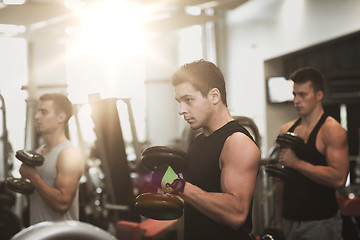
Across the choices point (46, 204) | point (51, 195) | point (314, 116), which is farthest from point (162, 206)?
point (314, 116)

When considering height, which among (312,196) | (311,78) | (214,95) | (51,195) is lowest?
(312,196)

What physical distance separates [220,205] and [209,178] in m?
0.16

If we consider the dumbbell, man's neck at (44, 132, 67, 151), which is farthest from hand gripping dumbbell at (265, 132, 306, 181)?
man's neck at (44, 132, 67, 151)

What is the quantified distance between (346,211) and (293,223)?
0.92 m

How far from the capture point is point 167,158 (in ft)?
4.59

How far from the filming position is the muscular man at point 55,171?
205 centimetres

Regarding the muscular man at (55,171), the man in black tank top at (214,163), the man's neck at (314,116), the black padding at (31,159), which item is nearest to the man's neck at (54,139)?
the muscular man at (55,171)

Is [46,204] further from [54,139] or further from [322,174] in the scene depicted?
[322,174]

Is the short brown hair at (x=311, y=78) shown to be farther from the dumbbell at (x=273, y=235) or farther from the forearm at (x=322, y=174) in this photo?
the dumbbell at (x=273, y=235)

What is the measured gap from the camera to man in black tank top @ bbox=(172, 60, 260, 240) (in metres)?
1.35

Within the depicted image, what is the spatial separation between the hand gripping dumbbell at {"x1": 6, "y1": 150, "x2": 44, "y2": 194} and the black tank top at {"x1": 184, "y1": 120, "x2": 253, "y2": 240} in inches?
35.2

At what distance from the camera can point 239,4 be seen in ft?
22.6

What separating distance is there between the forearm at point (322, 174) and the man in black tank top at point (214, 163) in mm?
740

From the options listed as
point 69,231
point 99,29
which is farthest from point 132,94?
point 69,231
